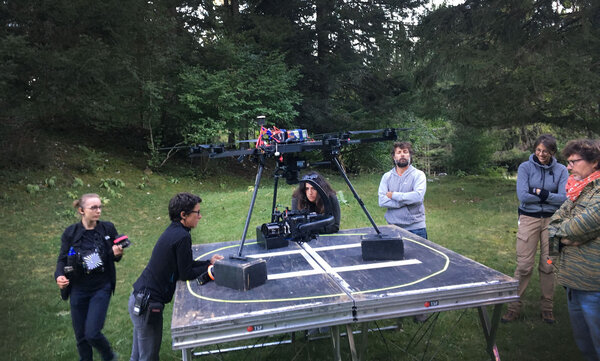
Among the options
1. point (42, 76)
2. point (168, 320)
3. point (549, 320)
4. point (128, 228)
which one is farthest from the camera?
point (42, 76)

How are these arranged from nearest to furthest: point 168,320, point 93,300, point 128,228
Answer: point 93,300 → point 168,320 → point 128,228

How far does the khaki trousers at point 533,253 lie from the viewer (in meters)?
4.46

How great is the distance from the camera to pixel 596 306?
294 cm

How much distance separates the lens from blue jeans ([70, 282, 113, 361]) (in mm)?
3593

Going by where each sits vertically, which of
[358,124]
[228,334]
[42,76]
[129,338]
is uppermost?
[42,76]

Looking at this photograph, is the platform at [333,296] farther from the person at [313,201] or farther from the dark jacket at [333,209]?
the person at [313,201]

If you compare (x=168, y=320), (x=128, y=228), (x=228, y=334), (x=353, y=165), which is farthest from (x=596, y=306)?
(x=353, y=165)

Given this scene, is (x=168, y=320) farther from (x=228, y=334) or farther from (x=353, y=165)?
(x=353, y=165)

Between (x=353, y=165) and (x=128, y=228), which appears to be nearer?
(x=128, y=228)

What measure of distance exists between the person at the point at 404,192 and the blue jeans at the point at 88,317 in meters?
3.22

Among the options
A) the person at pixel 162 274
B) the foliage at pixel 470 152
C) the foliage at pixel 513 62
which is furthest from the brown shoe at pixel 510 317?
the foliage at pixel 470 152

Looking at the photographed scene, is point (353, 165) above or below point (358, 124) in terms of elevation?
below

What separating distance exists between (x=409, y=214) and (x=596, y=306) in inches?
85.9

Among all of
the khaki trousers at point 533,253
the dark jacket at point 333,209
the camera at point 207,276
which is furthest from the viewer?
the khaki trousers at point 533,253
